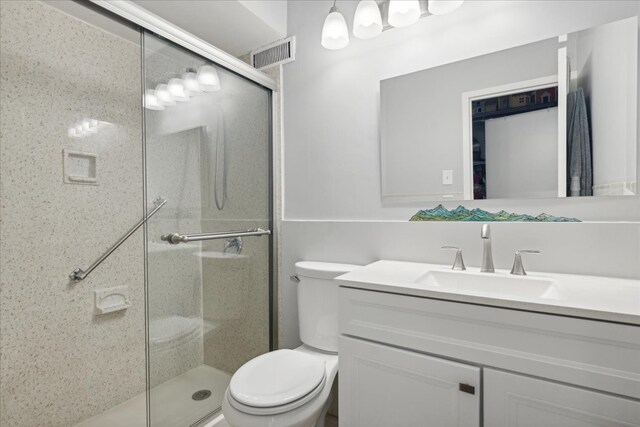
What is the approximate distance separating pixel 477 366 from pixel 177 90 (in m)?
1.56

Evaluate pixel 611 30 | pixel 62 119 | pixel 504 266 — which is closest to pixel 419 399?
pixel 504 266

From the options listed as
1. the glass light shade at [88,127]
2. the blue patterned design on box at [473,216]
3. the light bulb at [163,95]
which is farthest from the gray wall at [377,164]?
the glass light shade at [88,127]

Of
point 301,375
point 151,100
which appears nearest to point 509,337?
point 301,375

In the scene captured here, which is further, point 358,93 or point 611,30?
point 358,93

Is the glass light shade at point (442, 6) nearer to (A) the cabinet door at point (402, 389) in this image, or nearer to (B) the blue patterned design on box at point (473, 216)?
(B) the blue patterned design on box at point (473, 216)

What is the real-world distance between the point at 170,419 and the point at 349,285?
3.49 ft

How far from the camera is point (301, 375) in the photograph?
1.19 m

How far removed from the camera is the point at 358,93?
5.44 ft

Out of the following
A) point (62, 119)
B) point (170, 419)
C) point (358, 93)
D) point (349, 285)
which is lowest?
point (170, 419)

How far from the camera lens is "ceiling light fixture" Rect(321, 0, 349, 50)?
1533 mm

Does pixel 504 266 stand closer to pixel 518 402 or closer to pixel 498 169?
pixel 498 169

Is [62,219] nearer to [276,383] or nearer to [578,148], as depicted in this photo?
Answer: [276,383]

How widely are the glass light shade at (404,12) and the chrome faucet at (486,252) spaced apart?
0.96 m

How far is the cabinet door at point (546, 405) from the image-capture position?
75 cm
